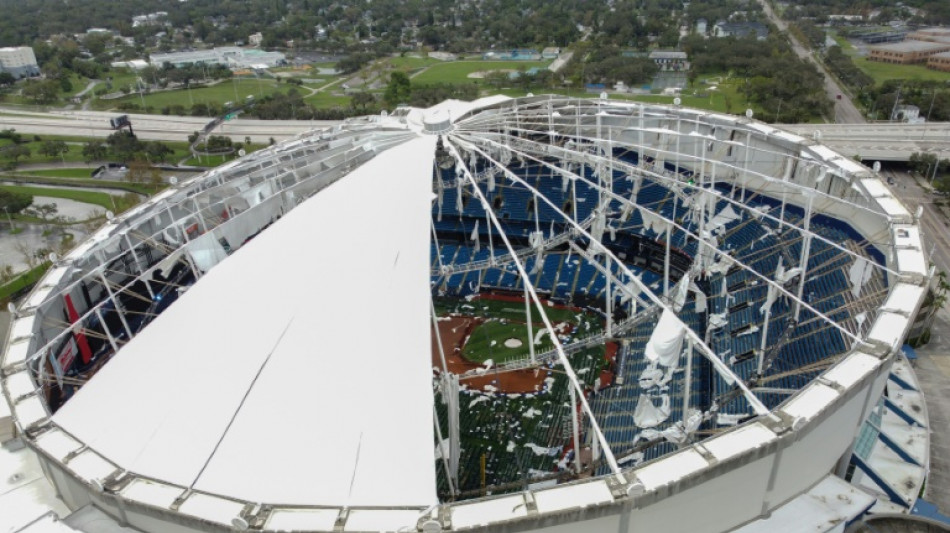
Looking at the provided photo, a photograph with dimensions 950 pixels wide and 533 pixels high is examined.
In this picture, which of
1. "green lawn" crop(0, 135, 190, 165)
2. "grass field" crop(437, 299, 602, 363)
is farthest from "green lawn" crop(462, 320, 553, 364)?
"green lawn" crop(0, 135, 190, 165)

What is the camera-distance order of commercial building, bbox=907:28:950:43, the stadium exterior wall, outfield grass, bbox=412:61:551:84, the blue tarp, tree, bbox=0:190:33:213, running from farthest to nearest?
outfield grass, bbox=412:61:551:84, commercial building, bbox=907:28:950:43, tree, bbox=0:190:33:213, the blue tarp, the stadium exterior wall

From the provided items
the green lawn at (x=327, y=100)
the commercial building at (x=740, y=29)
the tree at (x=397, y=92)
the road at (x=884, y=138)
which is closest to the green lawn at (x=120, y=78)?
the green lawn at (x=327, y=100)

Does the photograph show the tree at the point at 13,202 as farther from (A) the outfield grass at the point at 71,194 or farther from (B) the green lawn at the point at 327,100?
(B) the green lawn at the point at 327,100

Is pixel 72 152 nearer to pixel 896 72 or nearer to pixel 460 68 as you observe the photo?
pixel 460 68

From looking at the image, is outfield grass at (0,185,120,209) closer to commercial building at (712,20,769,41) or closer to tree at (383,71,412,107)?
tree at (383,71,412,107)

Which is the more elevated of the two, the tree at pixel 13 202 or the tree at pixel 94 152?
the tree at pixel 94 152

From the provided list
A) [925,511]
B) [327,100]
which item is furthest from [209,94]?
[925,511]
